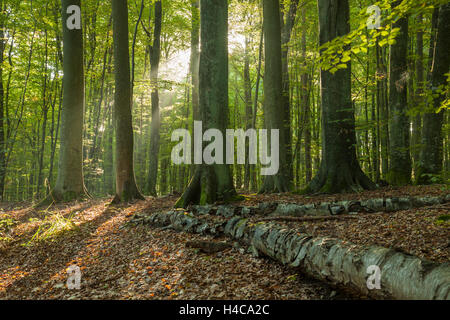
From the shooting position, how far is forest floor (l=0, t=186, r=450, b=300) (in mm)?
3016

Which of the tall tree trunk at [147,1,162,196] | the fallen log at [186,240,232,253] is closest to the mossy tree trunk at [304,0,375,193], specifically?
the fallen log at [186,240,232,253]

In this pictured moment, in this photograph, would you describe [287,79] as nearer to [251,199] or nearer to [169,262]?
[251,199]

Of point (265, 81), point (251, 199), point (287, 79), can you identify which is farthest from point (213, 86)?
point (287, 79)

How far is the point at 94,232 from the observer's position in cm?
642

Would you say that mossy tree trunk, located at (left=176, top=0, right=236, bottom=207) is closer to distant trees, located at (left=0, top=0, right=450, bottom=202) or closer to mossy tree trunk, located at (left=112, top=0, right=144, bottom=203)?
distant trees, located at (left=0, top=0, right=450, bottom=202)

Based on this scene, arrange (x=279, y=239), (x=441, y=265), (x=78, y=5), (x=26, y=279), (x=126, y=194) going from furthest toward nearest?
(x=78, y=5) → (x=126, y=194) → (x=26, y=279) → (x=279, y=239) → (x=441, y=265)

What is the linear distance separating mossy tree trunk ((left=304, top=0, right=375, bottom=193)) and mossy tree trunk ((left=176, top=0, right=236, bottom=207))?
9.26 ft

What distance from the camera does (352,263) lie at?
7.99ft

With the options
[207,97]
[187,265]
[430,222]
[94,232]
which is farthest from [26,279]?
[430,222]

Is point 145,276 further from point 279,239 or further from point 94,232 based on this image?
point 94,232

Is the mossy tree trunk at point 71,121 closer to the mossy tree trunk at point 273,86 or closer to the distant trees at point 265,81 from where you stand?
the distant trees at point 265,81

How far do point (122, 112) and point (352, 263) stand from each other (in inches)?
361

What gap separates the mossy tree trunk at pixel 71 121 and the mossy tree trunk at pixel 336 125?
8.83m

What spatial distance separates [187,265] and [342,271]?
2.21 meters
